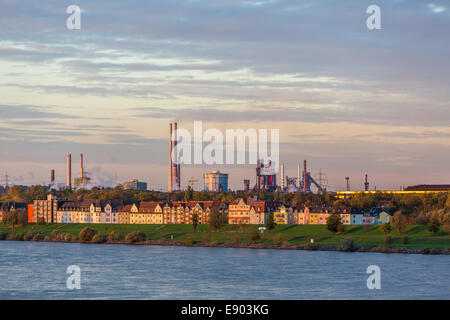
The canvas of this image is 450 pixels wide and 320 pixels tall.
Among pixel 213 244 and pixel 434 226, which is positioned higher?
pixel 434 226

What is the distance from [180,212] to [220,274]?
200ft

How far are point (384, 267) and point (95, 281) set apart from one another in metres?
21.2

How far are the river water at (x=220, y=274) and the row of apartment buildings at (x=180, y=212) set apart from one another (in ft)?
111

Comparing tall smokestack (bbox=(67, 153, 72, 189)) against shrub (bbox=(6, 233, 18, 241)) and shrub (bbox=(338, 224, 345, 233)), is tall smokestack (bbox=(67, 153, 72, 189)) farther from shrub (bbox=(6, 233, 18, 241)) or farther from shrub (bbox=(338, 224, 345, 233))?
shrub (bbox=(338, 224, 345, 233))

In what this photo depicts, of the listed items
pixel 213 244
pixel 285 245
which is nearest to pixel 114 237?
pixel 213 244

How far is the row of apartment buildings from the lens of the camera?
102875mm

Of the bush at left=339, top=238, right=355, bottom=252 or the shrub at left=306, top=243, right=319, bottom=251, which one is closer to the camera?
the bush at left=339, top=238, right=355, bottom=252

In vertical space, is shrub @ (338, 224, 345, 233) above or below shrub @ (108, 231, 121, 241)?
above

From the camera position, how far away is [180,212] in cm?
11056

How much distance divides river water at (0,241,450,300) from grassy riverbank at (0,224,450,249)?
6.72 metres

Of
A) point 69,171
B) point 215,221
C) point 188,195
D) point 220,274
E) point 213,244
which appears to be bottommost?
point 220,274

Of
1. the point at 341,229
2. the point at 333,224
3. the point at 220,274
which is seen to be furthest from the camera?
the point at 341,229

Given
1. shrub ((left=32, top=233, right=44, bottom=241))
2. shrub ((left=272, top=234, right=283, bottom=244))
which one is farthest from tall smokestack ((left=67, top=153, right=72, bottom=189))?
shrub ((left=272, top=234, right=283, bottom=244))

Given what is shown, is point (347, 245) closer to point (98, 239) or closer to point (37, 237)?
point (98, 239)
